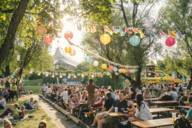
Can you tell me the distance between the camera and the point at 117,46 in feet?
143

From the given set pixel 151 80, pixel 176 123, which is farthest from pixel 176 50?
pixel 176 123

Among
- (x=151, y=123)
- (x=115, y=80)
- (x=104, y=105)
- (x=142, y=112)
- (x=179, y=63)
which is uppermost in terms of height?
(x=179, y=63)

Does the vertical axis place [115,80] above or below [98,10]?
below

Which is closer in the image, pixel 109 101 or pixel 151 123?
pixel 151 123

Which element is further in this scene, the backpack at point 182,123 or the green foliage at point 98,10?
the green foliage at point 98,10

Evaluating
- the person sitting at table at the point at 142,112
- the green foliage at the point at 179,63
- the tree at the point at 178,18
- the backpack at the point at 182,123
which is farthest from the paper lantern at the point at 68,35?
the green foliage at the point at 179,63

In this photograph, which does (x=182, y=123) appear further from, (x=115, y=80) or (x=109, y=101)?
(x=115, y=80)

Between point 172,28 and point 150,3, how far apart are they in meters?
3.51

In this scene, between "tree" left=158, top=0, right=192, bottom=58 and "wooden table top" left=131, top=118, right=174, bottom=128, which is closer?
"wooden table top" left=131, top=118, right=174, bottom=128

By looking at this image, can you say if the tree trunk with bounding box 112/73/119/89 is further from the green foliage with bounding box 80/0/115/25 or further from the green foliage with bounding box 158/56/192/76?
the green foliage with bounding box 80/0/115/25

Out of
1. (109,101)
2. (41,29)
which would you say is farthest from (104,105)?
(41,29)

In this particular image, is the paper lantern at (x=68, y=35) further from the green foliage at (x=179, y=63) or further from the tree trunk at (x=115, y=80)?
the tree trunk at (x=115, y=80)

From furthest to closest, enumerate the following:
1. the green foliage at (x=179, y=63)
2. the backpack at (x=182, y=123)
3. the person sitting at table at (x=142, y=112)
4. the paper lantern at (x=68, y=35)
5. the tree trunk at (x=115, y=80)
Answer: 1. the tree trunk at (x=115, y=80)
2. the green foliage at (x=179, y=63)
3. the paper lantern at (x=68, y=35)
4. the person sitting at table at (x=142, y=112)
5. the backpack at (x=182, y=123)

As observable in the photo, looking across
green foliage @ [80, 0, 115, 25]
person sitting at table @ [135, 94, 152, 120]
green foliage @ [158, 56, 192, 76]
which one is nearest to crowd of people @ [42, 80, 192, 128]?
person sitting at table @ [135, 94, 152, 120]
